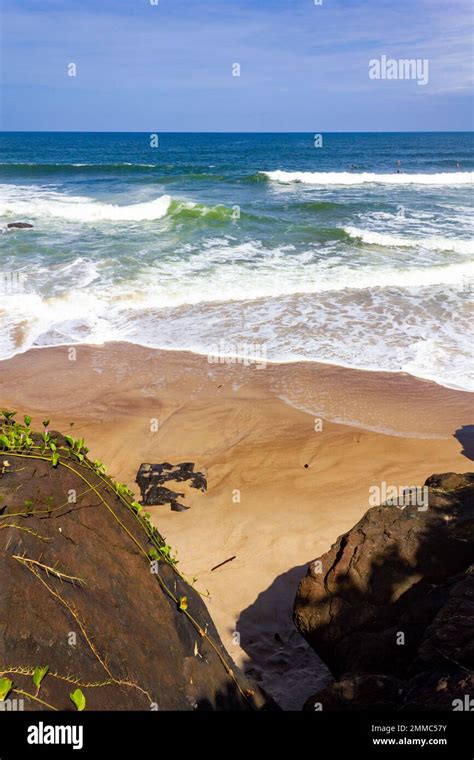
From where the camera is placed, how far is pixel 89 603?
298 centimetres

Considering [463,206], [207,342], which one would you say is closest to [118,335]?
[207,342]

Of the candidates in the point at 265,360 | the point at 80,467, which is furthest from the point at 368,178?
the point at 80,467

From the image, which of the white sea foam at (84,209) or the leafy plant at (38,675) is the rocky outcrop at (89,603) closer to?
the leafy plant at (38,675)

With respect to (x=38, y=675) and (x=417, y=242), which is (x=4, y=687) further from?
(x=417, y=242)

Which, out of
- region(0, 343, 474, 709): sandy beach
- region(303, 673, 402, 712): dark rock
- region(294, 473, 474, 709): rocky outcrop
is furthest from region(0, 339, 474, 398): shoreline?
region(303, 673, 402, 712): dark rock

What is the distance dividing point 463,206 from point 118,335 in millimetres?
22967

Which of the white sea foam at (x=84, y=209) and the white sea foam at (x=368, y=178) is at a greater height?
the white sea foam at (x=368, y=178)

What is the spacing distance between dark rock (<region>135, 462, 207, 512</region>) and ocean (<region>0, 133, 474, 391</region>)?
420 cm

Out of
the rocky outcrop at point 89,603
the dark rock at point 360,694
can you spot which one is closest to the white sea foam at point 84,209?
the rocky outcrop at point 89,603

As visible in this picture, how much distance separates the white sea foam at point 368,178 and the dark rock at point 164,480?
3646 cm

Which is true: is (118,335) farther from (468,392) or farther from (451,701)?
(451,701)

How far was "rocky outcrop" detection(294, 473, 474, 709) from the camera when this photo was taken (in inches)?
136

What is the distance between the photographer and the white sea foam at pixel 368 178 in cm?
4147

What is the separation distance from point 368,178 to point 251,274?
30.2 meters
